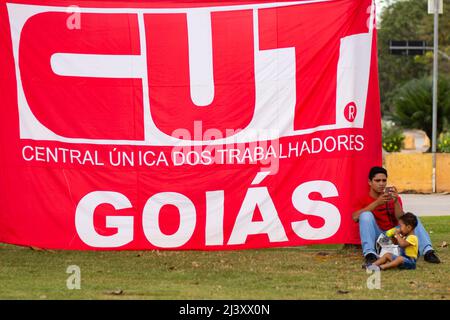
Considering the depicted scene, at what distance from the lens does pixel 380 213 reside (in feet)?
35.3

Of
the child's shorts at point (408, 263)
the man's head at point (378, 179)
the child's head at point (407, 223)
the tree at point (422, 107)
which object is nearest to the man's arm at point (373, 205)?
the man's head at point (378, 179)

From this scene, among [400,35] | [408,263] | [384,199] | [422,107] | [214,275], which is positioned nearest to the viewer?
[214,275]

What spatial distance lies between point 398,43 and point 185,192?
18558mm

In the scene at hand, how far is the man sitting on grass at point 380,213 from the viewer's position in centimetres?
1051

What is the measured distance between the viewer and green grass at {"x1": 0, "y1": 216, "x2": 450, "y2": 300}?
862 centimetres

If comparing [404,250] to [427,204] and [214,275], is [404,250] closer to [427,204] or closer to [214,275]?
[214,275]

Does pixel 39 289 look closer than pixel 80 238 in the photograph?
Yes

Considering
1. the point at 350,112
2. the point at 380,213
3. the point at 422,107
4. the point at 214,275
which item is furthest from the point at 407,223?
the point at 422,107

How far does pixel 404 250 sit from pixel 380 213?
24.6 inches

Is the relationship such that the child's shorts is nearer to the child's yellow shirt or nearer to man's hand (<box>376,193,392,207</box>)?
the child's yellow shirt

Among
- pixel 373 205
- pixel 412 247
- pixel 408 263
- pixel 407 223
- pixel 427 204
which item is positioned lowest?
pixel 427 204
